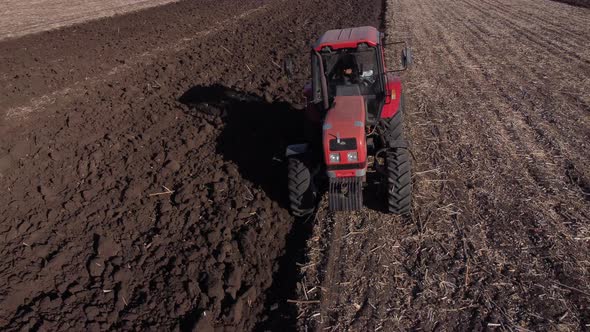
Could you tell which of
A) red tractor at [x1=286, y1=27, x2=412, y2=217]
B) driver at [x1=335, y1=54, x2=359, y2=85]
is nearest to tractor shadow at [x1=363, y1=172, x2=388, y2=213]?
red tractor at [x1=286, y1=27, x2=412, y2=217]

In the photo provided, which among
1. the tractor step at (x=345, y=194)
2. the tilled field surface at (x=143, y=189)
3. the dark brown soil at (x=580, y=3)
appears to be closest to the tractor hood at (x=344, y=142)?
the tractor step at (x=345, y=194)

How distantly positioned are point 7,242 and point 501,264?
565 cm

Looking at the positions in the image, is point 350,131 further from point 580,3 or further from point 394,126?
point 580,3

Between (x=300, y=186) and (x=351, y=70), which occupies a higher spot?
(x=351, y=70)

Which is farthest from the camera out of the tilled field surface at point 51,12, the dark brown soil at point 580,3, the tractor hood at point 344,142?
the dark brown soil at point 580,3

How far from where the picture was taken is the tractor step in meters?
5.41

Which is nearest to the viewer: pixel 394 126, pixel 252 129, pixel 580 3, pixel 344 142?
pixel 344 142

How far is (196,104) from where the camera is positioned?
9.23m

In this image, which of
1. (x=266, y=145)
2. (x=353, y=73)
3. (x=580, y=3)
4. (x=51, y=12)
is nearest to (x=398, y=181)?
(x=353, y=73)

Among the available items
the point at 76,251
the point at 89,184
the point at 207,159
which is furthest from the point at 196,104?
the point at 76,251

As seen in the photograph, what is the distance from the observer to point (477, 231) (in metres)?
5.32

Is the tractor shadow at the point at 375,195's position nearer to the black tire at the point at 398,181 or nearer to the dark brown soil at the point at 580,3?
the black tire at the point at 398,181

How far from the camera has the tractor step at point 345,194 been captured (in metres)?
5.41

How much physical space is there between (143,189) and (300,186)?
2.45m
